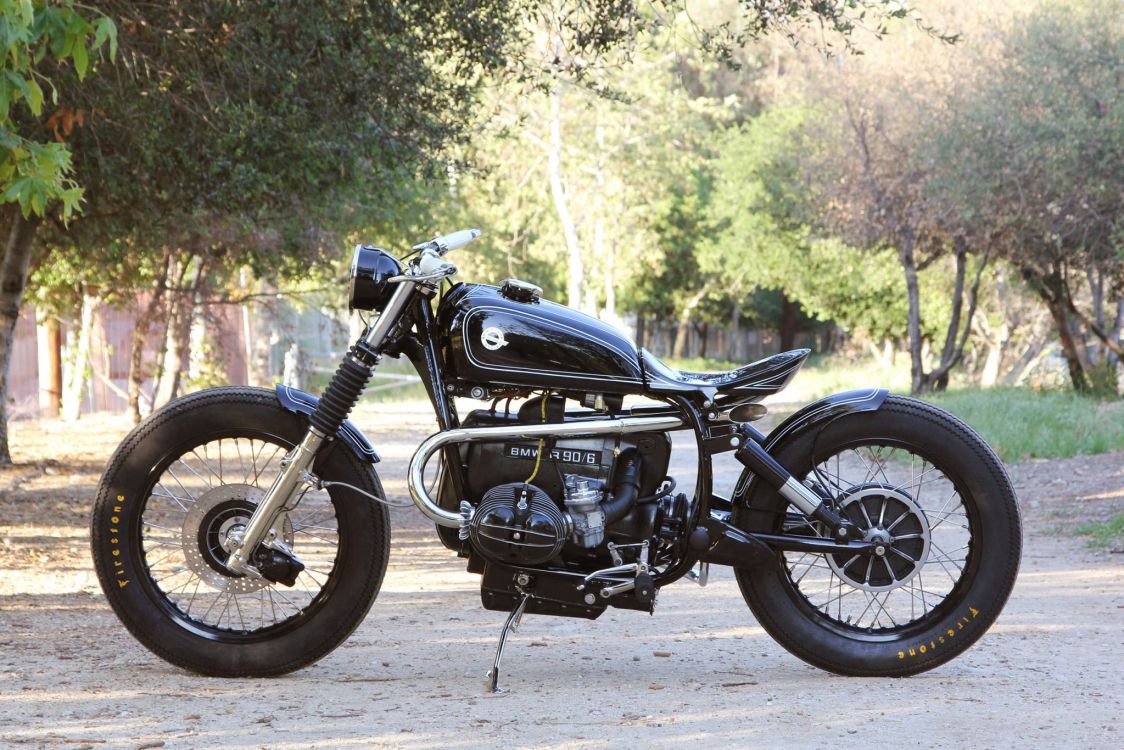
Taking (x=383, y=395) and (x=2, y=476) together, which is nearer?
(x=2, y=476)

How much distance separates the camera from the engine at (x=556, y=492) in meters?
4.49

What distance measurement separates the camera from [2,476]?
40.7 ft

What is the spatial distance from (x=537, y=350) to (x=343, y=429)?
0.79 metres

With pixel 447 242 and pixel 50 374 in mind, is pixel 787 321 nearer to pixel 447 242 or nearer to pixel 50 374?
pixel 50 374

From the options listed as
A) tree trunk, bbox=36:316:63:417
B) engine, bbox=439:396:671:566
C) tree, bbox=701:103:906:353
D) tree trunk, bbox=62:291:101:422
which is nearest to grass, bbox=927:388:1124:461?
engine, bbox=439:396:671:566

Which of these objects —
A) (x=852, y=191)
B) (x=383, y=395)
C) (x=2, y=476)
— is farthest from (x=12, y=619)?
(x=383, y=395)

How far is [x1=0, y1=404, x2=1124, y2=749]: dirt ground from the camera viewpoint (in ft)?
13.1

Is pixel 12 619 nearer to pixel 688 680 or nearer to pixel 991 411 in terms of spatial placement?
pixel 688 680

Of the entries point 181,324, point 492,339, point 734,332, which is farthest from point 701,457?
point 734,332

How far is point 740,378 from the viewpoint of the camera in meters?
4.70

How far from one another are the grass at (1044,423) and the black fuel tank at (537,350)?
1082 centimetres

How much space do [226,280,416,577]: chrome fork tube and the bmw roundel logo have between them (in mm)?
310

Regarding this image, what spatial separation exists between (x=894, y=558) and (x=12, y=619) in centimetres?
391

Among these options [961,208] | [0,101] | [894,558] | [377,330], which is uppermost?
[961,208]
